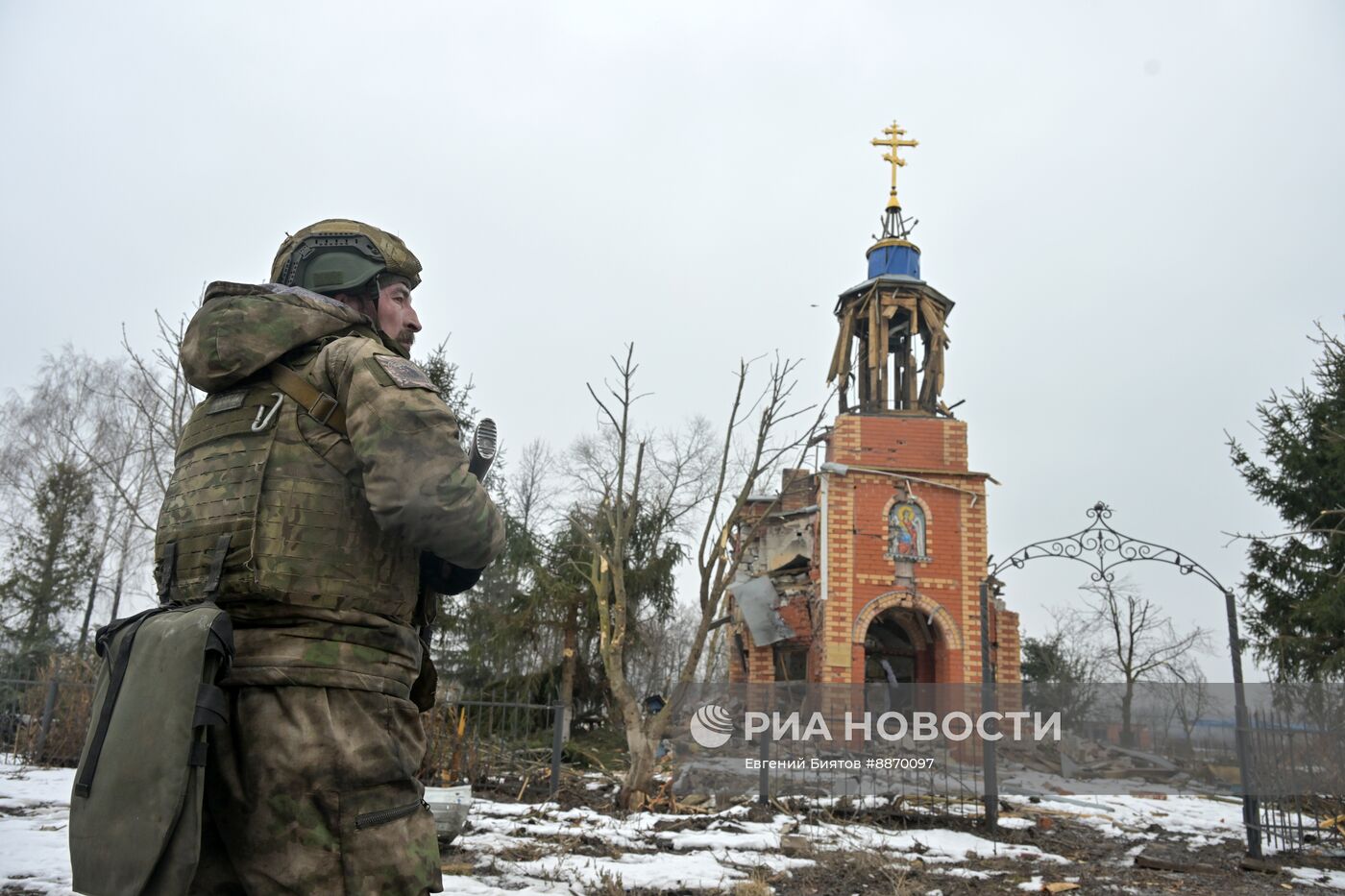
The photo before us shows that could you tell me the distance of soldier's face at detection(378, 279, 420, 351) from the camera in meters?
2.43

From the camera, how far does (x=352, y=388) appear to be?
201 centimetres

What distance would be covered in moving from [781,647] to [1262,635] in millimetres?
10297

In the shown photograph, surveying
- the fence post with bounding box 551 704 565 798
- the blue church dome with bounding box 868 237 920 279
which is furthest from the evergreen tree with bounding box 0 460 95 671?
the blue church dome with bounding box 868 237 920 279

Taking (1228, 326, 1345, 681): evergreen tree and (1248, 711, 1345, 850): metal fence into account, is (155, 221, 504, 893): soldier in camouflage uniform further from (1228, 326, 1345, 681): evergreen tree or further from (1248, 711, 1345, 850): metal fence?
(1228, 326, 1345, 681): evergreen tree

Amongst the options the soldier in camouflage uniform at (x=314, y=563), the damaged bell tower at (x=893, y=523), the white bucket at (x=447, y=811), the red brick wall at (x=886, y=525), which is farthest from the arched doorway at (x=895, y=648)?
the soldier in camouflage uniform at (x=314, y=563)

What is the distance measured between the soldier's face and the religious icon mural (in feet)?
58.1

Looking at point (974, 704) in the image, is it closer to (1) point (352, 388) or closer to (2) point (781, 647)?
(2) point (781, 647)

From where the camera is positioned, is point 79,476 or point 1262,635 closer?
point 1262,635

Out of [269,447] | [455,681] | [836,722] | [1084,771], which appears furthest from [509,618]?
[269,447]

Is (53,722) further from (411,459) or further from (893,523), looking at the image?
(893,523)

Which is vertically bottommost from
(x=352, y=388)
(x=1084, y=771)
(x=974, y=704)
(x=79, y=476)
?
(x=1084, y=771)

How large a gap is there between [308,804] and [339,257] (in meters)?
1.36

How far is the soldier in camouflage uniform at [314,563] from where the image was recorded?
185 cm

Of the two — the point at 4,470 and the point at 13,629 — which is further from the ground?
the point at 4,470
